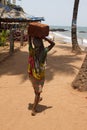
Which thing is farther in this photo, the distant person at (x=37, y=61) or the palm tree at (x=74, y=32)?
the palm tree at (x=74, y=32)

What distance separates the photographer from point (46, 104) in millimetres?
7926

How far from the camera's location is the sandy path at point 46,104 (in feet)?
21.7

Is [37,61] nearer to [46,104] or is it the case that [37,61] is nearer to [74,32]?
[46,104]

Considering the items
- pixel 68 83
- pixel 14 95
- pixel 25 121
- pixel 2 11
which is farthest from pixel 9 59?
pixel 25 121

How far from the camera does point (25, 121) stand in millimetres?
6785

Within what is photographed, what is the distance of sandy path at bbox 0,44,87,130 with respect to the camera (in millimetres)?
6617

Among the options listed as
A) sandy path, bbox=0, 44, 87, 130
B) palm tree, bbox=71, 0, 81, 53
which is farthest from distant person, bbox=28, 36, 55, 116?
palm tree, bbox=71, 0, 81, 53

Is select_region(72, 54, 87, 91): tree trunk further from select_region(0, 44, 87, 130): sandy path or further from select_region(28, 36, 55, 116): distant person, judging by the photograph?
select_region(28, 36, 55, 116): distant person

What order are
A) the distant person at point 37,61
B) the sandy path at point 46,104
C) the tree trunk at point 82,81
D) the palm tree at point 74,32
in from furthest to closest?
1. the palm tree at point 74,32
2. the tree trunk at point 82,81
3. the distant person at point 37,61
4. the sandy path at point 46,104

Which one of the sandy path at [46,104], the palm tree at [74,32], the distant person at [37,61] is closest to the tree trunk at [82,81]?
the sandy path at [46,104]

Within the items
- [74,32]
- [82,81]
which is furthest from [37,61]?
[74,32]

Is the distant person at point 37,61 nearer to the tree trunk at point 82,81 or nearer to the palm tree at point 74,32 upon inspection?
the tree trunk at point 82,81

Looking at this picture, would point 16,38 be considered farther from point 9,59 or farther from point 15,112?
point 15,112

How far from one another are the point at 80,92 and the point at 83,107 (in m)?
1.28
